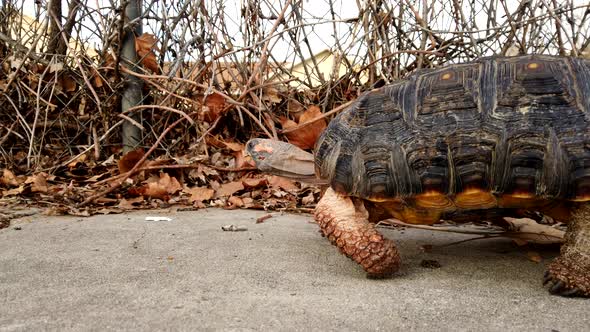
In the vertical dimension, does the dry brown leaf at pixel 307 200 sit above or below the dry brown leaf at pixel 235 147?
below

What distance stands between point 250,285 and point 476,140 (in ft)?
2.76

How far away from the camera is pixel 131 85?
4.08 m

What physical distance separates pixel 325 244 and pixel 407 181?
660 mm

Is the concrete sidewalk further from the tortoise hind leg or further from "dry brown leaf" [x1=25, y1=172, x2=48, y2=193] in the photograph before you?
"dry brown leaf" [x1=25, y1=172, x2=48, y2=193]

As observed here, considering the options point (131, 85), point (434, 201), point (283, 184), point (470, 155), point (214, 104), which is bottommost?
point (283, 184)

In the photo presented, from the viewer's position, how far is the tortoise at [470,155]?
1701 millimetres

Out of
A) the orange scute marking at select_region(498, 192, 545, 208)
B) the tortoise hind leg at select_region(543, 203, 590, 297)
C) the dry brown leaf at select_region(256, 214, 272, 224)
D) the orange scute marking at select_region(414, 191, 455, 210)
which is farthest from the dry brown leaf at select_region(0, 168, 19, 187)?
the tortoise hind leg at select_region(543, 203, 590, 297)

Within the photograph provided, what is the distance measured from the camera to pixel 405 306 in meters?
1.51

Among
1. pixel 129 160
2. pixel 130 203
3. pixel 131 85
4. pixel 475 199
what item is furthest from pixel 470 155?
pixel 131 85

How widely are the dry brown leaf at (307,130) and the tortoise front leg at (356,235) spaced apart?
1773 millimetres

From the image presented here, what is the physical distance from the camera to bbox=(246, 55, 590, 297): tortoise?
1701 mm

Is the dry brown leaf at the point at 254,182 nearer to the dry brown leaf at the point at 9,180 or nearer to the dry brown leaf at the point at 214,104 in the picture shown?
the dry brown leaf at the point at 214,104

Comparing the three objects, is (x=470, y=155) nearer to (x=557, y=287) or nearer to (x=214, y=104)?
(x=557, y=287)

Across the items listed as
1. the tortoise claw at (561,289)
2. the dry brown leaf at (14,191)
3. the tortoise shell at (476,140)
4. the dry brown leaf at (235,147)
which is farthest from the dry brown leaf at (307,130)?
the tortoise claw at (561,289)
